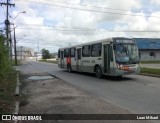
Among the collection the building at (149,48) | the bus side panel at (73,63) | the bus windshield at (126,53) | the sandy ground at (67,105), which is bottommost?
the sandy ground at (67,105)

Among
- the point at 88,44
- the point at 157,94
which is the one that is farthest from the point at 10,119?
the point at 88,44

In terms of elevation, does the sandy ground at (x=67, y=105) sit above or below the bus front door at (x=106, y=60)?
below

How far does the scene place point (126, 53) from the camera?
1923 centimetres

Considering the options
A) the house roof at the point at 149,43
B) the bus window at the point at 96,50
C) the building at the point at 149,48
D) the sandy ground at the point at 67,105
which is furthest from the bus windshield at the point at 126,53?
the house roof at the point at 149,43

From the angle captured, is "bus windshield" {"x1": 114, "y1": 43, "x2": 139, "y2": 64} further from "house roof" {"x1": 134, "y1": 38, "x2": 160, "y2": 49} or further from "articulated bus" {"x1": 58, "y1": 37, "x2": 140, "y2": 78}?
"house roof" {"x1": 134, "y1": 38, "x2": 160, "y2": 49}

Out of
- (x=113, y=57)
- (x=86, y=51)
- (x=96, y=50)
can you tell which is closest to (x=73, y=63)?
(x=86, y=51)

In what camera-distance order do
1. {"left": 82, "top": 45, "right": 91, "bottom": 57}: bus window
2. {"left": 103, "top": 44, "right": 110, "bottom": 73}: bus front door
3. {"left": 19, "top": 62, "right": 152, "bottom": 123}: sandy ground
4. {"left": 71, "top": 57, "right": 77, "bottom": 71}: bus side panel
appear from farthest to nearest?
{"left": 71, "top": 57, "right": 77, "bottom": 71}: bus side panel < {"left": 82, "top": 45, "right": 91, "bottom": 57}: bus window < {"left": 103, "top": 44, "right": 110, "bottom": 73}: bus front door < {"left": 19, "top": 62, "right": 152, "bottom": 123}: sandy ground

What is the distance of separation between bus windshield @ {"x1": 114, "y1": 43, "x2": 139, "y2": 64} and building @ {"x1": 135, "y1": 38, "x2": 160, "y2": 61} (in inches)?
2339

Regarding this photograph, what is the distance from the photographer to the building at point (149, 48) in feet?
258

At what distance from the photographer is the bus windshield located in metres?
19.0

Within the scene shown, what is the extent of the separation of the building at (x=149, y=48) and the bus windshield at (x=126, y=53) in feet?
195

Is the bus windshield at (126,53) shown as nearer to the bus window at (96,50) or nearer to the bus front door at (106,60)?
the bus front door at (106,60)

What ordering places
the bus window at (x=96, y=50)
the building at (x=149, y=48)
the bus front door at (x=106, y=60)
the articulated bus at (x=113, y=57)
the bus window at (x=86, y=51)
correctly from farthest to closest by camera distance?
the building at (x=149, y=48) → the bus window at (x=86, y=51) → the bus window at (x=96, y=50) → the bus front door at (x=106, y=60) → the articulated bus at (x=113, y=57)

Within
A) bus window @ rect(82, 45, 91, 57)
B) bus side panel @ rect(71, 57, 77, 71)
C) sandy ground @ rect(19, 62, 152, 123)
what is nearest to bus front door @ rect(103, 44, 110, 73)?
bus window @ rect(82, 45, 91, 57)
